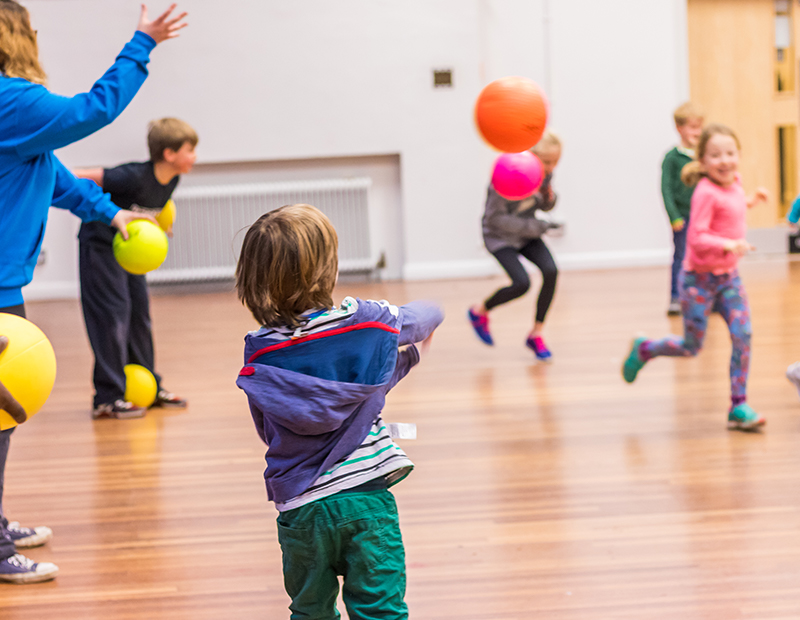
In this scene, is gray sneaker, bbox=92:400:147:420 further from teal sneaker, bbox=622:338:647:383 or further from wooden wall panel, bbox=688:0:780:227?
wooden wall panel, bbox=688:0:780:227

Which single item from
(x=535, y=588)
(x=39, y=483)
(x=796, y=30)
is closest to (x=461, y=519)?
(x=535, y=588)

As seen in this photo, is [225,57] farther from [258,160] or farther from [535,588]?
[535,588]

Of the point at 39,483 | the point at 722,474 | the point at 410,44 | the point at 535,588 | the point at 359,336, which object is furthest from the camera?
the point at 410,44

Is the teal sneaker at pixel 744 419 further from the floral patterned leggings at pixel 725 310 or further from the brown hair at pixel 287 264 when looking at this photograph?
the brown hair at pixel 287 264

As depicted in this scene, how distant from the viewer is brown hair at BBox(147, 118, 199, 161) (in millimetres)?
3770

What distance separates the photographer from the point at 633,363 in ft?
12.5

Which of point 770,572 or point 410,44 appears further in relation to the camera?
point 410,44

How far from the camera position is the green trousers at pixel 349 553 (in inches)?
56.8

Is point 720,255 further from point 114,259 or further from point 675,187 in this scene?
point 675,187

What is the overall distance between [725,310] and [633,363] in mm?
593

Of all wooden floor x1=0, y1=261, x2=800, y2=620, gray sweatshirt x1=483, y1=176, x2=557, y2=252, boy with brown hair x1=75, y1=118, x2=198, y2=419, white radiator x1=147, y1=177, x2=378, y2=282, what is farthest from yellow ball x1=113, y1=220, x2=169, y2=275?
white radiator x1=147, y1=177, x2=378, y2=282

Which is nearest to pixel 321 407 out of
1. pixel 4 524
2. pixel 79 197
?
pixel 4 524

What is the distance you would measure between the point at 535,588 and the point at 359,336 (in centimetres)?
98

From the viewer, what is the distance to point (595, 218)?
8922 mm
